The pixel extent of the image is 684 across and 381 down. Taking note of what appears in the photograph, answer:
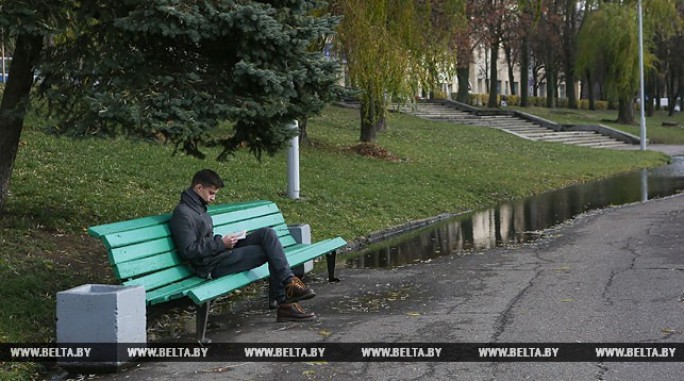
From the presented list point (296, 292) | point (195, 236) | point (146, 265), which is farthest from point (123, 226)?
point (296, 292)

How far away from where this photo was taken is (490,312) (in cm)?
769

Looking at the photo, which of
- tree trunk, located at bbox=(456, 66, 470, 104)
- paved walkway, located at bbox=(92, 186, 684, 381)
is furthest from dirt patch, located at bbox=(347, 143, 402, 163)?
tree trunk, located at bbox=(456, 66, 470, 104)

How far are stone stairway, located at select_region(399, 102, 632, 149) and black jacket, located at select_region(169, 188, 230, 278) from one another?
31.5 metres

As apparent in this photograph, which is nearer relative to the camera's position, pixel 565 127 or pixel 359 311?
pixel 359 311

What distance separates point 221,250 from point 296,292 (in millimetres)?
708

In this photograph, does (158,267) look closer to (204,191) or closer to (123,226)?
(123,226)

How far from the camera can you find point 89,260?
29.8 feet

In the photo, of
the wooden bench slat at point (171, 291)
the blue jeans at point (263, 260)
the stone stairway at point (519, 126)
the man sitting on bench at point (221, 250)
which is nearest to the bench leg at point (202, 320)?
the wooden bench slat at point (171, 291)

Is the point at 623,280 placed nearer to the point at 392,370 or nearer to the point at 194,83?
the point at 392,370

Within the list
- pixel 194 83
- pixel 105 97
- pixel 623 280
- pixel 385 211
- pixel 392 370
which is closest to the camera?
pixel 392 370

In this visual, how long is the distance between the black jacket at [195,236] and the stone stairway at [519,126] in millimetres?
31523

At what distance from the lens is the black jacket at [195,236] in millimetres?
7430

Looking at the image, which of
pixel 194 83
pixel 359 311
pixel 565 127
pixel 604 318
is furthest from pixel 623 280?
pixel 565 127

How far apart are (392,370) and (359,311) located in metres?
2.08
